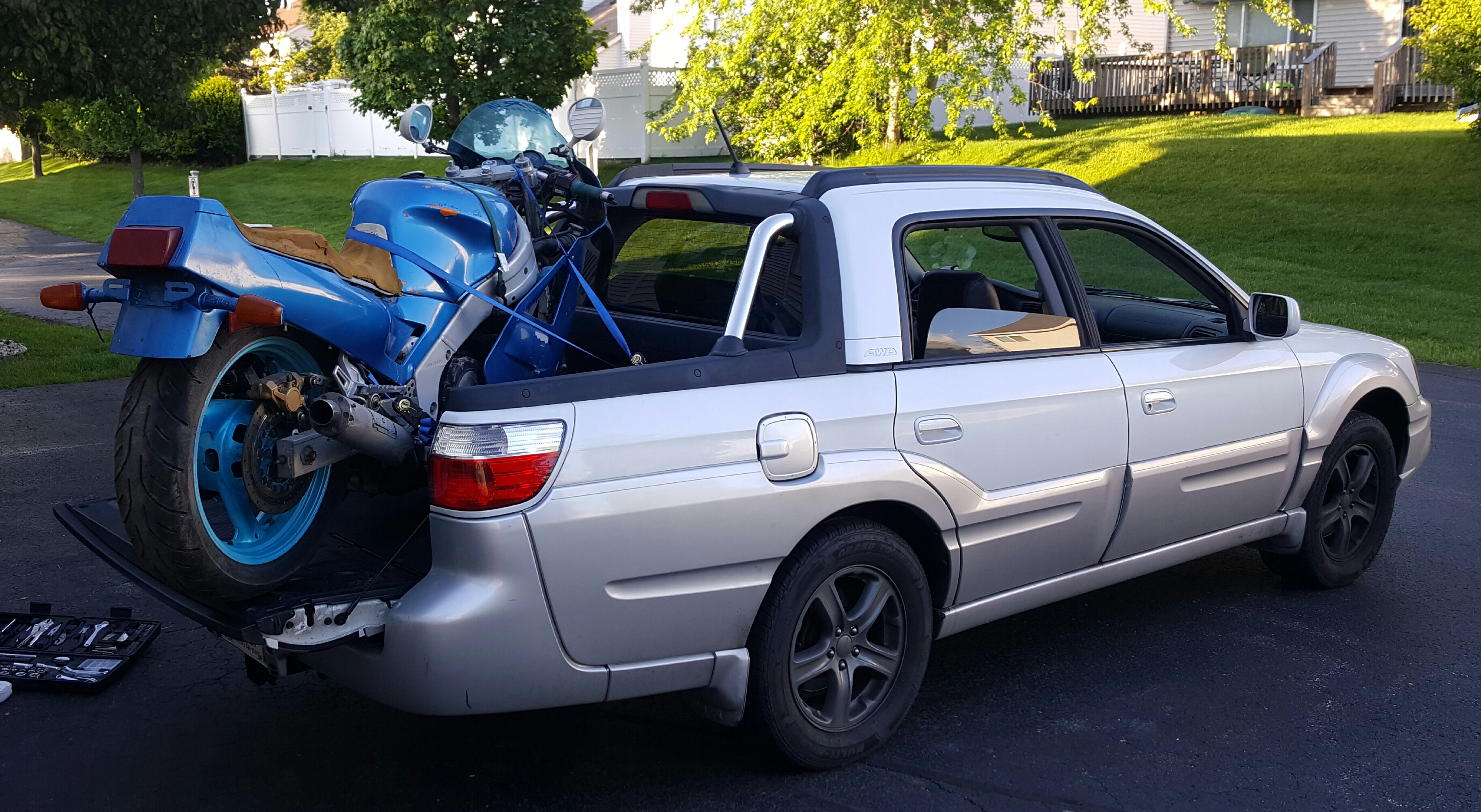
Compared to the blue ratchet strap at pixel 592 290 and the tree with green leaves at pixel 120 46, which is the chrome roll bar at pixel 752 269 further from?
the tree with green leaves at pixel 120 46

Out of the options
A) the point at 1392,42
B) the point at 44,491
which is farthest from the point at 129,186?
the point at 1392,42

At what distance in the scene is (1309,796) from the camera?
11.9 feet

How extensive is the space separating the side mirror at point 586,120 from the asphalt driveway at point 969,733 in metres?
2.62

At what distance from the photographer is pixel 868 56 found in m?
16.8

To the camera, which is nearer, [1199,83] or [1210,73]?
[1210,73]

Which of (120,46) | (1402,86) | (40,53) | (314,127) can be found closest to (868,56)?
(120,46)

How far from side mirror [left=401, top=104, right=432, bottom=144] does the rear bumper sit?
8.77 feet

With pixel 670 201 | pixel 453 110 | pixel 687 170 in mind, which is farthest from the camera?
pixel 453 110

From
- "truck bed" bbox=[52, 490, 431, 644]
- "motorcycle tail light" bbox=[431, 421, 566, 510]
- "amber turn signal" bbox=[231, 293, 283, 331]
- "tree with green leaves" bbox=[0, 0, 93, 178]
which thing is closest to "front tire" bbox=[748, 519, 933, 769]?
"motorcycle tail light" bbox=[431, 421, 566, 510]

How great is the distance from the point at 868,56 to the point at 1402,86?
16.8m

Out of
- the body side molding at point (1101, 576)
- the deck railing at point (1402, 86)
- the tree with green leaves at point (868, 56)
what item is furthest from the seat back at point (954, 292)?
the deck railing at point (1402, 86)

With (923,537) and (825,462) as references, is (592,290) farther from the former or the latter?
(923,537)

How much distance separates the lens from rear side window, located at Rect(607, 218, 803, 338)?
3.77 meters

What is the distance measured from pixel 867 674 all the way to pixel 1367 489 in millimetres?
2900
